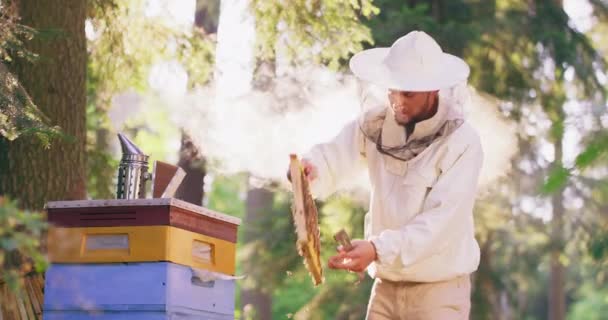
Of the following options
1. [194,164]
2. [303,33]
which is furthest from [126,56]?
[194,164]

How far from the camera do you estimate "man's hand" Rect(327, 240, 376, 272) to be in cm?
434

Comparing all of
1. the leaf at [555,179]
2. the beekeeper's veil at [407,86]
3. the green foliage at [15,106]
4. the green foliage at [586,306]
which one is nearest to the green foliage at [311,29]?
the green foliage at [15,106]

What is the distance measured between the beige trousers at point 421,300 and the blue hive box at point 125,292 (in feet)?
2.43

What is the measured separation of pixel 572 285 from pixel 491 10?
2291 cm

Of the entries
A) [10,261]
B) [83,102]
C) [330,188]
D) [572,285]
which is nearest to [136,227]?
[330,188]

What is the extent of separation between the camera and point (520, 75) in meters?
14.8

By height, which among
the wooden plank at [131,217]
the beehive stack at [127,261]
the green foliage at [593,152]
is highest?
the green foliage at [593,152]

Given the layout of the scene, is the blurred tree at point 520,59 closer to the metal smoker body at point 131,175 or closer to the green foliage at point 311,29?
the green foliage at point 311,29

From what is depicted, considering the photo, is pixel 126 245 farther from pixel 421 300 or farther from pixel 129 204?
pixel 421 300

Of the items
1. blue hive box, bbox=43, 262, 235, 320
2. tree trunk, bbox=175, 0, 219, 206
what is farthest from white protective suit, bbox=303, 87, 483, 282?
tree trunk, bbox=175, 0, 219, 206

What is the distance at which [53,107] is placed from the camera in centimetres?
705

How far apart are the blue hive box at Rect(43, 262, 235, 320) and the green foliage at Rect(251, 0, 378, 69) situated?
4.06 metres

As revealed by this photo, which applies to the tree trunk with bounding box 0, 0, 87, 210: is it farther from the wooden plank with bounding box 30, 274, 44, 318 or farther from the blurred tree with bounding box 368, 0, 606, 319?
the blurred tree with bounding box 368, 0, 606, 319

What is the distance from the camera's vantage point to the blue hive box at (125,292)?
471 centimetres
